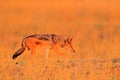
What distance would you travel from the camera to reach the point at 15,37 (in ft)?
65.8

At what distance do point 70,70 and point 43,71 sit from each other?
53cm

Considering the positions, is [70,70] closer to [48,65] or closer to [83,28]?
[48,65]

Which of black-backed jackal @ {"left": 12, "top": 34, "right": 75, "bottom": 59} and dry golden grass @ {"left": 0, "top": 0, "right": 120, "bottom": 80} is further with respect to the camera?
black-backed jackal @ {"left": 12, "top": 34, "right": 75, "bottom": 59}

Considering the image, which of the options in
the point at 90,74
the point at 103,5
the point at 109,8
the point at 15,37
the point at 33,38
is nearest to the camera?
the point at 90,74

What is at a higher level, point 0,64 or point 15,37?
point 15,37

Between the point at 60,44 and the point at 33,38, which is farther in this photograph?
the point at 60,44

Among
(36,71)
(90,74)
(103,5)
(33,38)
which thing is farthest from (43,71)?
(103,5)

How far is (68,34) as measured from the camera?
17953 millimetres

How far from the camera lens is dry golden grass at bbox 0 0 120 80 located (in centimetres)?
1098

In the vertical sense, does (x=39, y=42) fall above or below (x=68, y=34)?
below

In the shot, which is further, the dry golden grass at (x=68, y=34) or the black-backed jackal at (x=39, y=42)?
the black-backed jackal at (x=39, y=42)

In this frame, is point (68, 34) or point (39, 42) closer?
point (39, 42)

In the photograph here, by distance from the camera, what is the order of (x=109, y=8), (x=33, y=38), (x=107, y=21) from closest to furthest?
1. (x=33, y=38)
2. (x=107, y=21)
3. (x=109, y=8)

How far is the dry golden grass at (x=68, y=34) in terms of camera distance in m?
11.0
